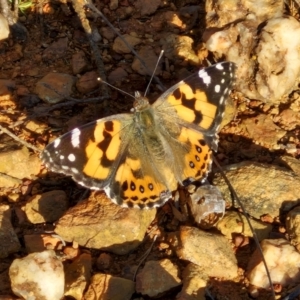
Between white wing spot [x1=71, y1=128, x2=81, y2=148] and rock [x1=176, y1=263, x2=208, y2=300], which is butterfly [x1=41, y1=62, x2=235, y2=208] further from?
rock [x1=176, y1=263, x2=208, y2=300]

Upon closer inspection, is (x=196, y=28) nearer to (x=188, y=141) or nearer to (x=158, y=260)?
(x=188, y=141)

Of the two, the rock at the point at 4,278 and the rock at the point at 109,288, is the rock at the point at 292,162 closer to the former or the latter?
the rock at the point at 109,288

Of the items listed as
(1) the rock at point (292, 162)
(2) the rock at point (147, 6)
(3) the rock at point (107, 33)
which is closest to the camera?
(1) the rock at point (292, 162)

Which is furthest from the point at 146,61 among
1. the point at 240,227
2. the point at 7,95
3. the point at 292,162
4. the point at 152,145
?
the point at 240,227

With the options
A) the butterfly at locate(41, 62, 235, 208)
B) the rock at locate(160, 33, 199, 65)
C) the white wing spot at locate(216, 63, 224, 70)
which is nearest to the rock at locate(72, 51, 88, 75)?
the rock at locate(160, 33, 199, 65)

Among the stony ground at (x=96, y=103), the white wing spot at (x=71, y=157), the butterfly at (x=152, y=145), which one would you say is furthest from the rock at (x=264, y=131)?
the white wing spot at (x=71, y=157)

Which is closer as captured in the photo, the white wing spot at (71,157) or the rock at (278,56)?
the white wing spot at (71,157)
